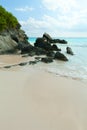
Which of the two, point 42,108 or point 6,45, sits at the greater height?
point 42,108

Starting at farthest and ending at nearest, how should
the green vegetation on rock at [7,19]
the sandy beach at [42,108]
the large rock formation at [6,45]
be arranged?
the green vegetation on rock at [7,19] → the large rock formation at [6,45] → the sandy beach at [42,108]

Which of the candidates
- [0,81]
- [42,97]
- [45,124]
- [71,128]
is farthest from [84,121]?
[0,81]

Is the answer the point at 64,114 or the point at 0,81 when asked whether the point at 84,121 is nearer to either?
the point at 64,114

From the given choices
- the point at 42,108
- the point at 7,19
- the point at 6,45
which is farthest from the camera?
the point at 7,19

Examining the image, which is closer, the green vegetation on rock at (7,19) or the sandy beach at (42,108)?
the sandy beach at (42,108)

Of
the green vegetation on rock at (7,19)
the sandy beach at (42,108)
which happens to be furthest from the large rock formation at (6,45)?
the sandy beach at (42,108)

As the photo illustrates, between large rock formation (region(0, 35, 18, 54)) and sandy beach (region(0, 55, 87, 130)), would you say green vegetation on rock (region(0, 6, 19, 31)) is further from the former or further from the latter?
sandy beach (region(0, 55, 87, 130))

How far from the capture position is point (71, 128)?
453cm

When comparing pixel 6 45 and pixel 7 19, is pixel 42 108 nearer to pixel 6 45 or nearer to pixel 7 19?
pixel 6 45

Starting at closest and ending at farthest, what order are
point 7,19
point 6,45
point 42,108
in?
point 42,108 → point 6,45 → point 7,19

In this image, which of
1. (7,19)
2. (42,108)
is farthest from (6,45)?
(42,108)

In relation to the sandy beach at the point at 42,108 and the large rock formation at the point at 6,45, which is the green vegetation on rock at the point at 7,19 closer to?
the large rock formation at the point at 6,45

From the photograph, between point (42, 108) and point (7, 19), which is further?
point (7, 19)

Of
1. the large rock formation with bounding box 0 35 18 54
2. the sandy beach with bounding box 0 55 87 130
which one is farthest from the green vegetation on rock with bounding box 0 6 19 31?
the sandy beach with bounding box 0 55 87 130
